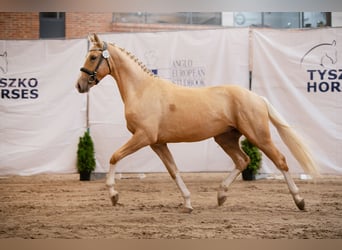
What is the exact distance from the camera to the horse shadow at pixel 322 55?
13.2 feet

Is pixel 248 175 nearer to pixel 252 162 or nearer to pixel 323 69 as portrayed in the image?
pixel 252 162

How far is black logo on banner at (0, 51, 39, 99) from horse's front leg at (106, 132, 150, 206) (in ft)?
4.26

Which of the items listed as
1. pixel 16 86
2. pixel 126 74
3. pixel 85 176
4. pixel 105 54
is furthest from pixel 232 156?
pixel 16 86

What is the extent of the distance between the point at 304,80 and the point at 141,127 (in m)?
1.59

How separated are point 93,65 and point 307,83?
6.22 feet

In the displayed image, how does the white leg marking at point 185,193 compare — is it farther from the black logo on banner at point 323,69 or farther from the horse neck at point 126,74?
the black logo on banner at point 323,69

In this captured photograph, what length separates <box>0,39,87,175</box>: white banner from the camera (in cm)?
421

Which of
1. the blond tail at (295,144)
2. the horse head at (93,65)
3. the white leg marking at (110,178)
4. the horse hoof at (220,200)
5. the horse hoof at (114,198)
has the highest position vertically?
the horse head at (93,65)

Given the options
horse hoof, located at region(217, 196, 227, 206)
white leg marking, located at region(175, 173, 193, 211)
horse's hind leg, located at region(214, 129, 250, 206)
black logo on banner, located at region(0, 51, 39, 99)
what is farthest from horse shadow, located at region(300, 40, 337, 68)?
black logo on banner, located at region(0, 51, 39, 99)

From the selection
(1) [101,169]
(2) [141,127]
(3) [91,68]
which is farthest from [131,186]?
(3) [91,68]

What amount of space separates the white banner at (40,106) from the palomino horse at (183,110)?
0.90 metres

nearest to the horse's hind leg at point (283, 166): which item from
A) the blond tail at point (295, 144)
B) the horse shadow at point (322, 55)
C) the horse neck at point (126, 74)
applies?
the blond tail at point (295, 144)

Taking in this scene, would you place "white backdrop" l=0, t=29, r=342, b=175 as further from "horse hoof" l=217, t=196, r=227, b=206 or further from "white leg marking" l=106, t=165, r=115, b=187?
"white leg marking" l=106, t=165, r=115, b=187
